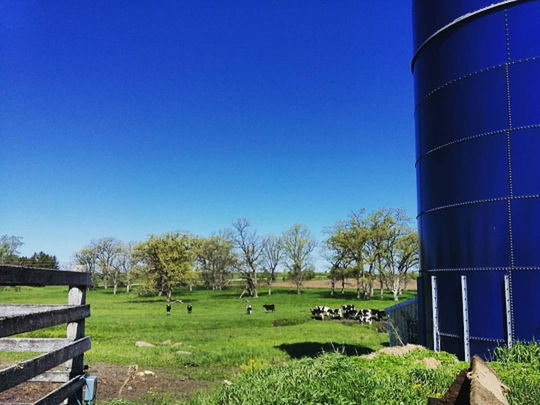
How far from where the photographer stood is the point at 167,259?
54062 millimetres

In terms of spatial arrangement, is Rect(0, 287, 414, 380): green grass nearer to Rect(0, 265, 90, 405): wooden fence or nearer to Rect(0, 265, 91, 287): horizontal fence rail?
Rect(0, 265, 90, 405): wooden fence

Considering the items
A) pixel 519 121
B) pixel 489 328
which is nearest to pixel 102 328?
pixel 489 328

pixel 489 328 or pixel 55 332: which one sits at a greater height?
pixel 489 328

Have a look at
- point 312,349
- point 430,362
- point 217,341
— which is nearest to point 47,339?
point 430,362

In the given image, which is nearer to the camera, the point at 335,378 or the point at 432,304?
the point at 335,378

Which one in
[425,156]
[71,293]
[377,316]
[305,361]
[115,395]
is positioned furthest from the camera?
[377,316]

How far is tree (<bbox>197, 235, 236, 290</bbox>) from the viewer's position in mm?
78125

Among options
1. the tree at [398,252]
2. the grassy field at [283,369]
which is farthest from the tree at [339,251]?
the grassy field at [283,369]

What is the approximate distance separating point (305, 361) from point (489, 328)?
15.6 feet

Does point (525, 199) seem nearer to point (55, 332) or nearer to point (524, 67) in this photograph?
point (524, 67)

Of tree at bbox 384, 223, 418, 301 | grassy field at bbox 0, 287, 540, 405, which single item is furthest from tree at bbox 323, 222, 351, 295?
grassy field at bbox 0, 287, 540, 405

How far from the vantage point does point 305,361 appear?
273 inches

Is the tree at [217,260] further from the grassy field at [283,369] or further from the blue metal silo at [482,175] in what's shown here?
the blue metal silo at [482,175]

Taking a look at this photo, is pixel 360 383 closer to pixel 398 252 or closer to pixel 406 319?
pixel 406 319
